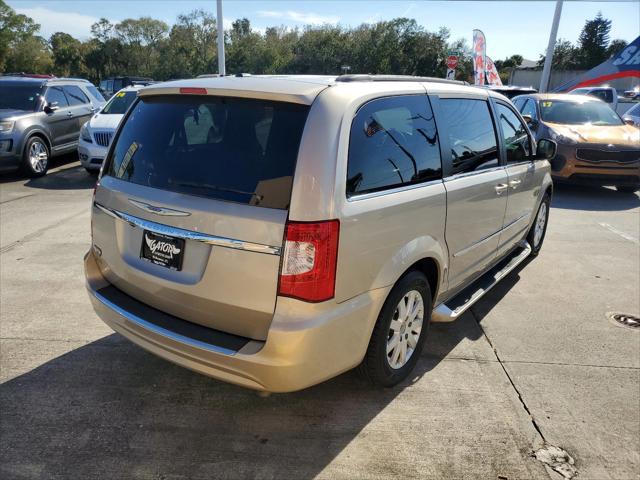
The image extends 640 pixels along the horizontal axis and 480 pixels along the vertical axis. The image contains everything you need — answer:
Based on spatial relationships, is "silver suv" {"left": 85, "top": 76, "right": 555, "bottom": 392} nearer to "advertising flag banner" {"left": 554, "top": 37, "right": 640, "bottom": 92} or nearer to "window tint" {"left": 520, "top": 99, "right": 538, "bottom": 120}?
"window tint" {"left": 520, "top": 99, "right": 538, "bottom": 120}

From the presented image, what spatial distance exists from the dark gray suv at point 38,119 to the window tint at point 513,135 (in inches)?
344

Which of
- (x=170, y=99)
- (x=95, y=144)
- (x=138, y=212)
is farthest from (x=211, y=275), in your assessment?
(x=95, y=144)

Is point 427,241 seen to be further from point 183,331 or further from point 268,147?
point 183,331

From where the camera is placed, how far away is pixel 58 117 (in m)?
10.4

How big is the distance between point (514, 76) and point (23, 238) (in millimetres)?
49427

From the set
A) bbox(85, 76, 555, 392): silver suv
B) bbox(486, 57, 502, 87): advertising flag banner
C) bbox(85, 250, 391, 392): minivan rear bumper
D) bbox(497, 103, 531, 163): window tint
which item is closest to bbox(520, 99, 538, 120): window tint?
bbox(497, 103, 531, 163): window tint

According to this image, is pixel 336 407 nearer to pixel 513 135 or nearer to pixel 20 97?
pixel 513 135

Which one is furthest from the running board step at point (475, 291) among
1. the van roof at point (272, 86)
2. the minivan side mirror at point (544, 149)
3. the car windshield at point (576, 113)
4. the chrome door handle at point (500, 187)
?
the car windshield at point (576, 113)

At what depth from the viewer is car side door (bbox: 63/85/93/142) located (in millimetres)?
10980

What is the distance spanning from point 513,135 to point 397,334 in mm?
2439

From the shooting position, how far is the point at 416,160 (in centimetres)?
290

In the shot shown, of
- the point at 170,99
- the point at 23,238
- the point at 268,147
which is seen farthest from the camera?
the point at 23,238

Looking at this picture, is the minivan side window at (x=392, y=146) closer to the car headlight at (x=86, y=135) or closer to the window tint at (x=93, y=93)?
the car headlight at (x=86, y=135)

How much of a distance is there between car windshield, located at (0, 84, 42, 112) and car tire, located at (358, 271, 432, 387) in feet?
32.1
